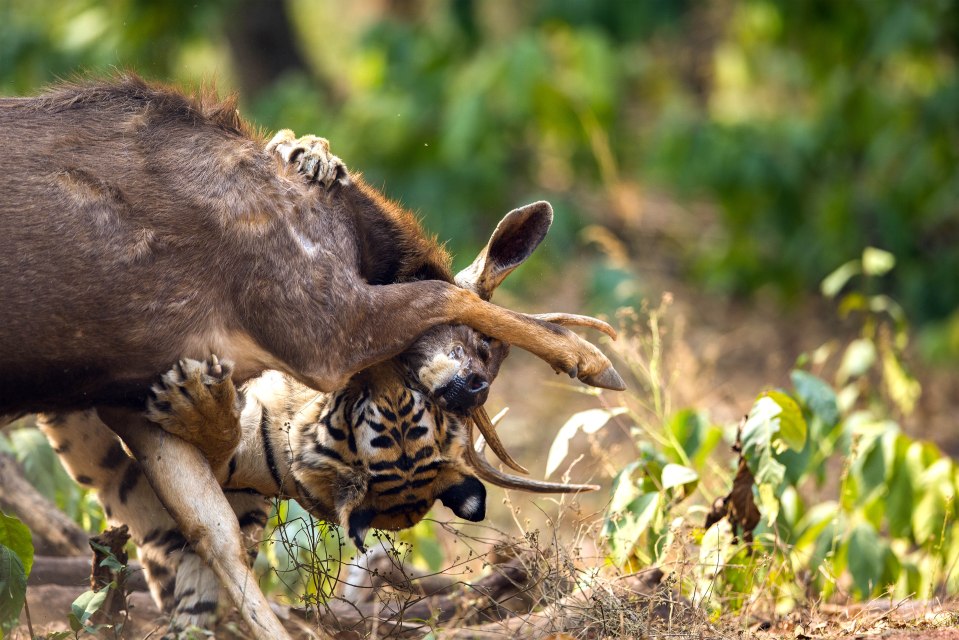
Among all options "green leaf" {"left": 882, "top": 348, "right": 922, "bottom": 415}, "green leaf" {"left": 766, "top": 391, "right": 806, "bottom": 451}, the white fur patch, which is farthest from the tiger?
"green leaf" {"left": 882, "top": 348, "right": 922, "bottom": 415}

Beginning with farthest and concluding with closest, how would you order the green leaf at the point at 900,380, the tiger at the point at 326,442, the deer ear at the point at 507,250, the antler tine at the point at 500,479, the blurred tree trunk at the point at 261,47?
the blurred tree trunk at the point at 261,47
the green leaf at the point at 900,380
the deer ear at the point at 507,250
the antler tine at the point at 500,479
the tiger at the point at 326,442

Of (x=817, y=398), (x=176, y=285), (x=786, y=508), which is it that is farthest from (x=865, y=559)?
(x=176, y=285)

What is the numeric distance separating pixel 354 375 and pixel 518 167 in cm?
875

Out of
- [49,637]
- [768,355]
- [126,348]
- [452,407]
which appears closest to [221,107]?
[126,348]

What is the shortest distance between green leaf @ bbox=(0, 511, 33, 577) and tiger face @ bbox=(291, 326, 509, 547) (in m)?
0.94

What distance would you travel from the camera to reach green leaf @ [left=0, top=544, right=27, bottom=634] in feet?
12.9

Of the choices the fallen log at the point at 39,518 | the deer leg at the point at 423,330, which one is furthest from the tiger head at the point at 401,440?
→ the fallen log at the point at 39,518

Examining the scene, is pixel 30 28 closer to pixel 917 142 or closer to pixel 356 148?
pixel 356 148

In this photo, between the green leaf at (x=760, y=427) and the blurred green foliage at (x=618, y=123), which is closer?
the green leaf at (x=760, y=427)

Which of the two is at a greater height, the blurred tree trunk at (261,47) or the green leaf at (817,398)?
the blurred tree trunk at (261,47)

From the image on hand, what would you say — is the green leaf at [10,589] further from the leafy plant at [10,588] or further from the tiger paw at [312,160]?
the tiger paw at [312,160]

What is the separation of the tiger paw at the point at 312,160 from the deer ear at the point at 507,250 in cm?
61

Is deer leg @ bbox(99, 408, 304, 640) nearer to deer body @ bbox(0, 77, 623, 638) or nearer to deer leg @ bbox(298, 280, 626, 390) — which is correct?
deer body @ bbox(0, 77, 623, 638)

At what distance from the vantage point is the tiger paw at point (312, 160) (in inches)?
176
